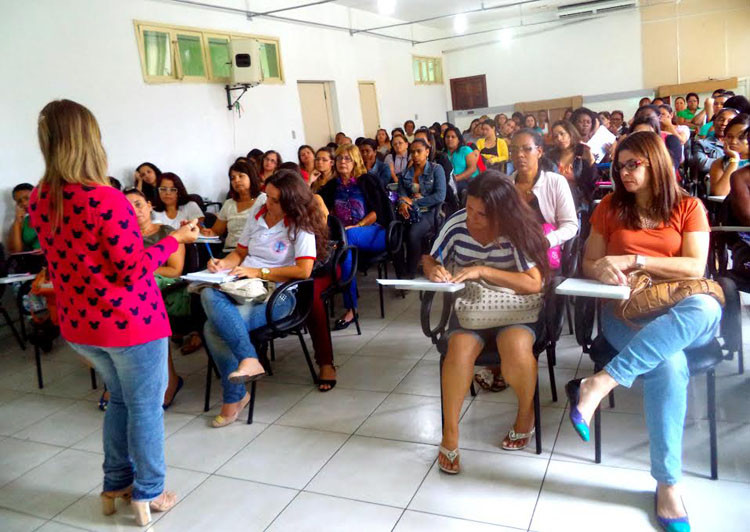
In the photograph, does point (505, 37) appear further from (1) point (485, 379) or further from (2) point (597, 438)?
(2) point (597, 438)

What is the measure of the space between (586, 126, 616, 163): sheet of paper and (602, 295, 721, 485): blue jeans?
251 centimetres

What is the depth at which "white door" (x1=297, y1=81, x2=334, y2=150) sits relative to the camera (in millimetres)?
7883

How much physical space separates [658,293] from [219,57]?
5698mm

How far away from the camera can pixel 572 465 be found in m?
2.12

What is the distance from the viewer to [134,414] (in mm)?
1945

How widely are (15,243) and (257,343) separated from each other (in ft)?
9.70

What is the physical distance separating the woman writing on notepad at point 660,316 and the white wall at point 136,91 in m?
4.43

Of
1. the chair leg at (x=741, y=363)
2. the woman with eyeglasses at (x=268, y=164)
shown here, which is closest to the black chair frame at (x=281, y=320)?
the chair leg at (x=741, y=363)

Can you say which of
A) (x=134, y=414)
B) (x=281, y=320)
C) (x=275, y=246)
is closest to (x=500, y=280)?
(x=281, y=320)

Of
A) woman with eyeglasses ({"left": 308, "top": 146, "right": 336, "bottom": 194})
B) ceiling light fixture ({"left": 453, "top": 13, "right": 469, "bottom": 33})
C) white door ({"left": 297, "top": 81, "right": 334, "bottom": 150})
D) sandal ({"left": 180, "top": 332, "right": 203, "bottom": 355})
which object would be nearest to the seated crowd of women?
sandal ({"left": 180, "top": 332, "right": 203, "bottom": 355})

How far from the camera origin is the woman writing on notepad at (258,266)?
8.74ft

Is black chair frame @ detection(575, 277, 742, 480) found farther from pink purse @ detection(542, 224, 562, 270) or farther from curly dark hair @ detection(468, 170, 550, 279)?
pink purse @ detection(542, 224, 562, 270)

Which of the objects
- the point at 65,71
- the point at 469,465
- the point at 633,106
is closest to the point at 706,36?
the point at 633,106

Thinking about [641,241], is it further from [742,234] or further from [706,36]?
[706,36]
